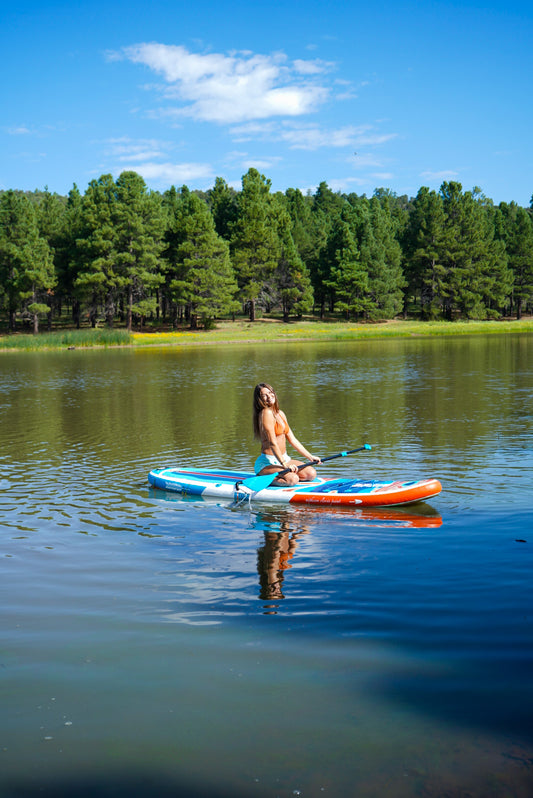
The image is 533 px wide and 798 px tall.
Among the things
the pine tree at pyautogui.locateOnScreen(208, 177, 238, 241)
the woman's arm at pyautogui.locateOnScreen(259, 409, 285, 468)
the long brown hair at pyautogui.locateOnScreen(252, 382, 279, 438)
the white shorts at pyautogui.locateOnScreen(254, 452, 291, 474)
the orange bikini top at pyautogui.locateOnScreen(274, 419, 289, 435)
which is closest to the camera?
the long brown hair at pyautogui.locateOnScreen(252, 382, 279, 438)

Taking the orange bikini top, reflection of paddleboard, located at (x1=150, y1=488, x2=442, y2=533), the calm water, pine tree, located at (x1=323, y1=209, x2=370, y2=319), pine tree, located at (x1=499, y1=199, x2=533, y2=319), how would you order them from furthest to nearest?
1. pine tree, located at (x1=499, y1=199, x2=533, y2=319)
2. pine tree, located at (x1=323, y1=209, x2=370, y2=319)
3. the orange bikini top
4. reflection of paddleboard, located at (x1=150, y1=488, x2=442, y2=533)
5. the calm water

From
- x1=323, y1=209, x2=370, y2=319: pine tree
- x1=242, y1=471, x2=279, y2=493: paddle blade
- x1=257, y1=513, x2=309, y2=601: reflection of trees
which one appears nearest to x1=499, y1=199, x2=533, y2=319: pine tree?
x1=323, y1=209, x2=370, y2=319: pine tree

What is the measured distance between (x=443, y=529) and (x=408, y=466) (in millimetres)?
3913

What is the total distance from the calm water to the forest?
59.4 meters

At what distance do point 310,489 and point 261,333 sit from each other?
190 ft

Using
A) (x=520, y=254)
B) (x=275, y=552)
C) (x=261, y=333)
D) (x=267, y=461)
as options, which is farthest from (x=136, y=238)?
(x=275, y=552)

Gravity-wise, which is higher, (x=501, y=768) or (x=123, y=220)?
(x=123, y=220)

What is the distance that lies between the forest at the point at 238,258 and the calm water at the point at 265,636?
5943 cm

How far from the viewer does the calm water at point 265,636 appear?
380 cm

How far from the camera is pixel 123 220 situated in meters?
70.2

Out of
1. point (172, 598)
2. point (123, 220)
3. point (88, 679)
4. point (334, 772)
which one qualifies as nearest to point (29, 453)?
point (172, 598)

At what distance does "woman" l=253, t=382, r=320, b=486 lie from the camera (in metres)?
10.2

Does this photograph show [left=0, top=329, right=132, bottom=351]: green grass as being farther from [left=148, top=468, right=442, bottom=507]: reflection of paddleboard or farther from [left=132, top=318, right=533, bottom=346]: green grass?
[left=148, top=468, right=442, bottom=507]: reflection of paddleboard

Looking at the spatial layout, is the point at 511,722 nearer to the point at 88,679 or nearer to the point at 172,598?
the point at 88,679
